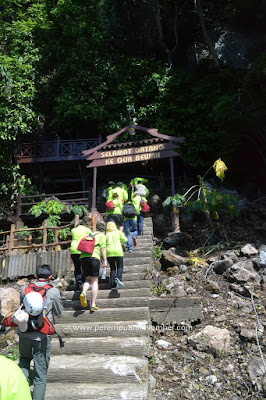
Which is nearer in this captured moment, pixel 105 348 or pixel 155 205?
pixel 105 348

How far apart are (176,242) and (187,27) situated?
44.4ft

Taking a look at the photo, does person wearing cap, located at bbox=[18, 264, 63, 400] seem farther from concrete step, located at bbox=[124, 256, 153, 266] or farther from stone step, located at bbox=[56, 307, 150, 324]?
concrete step, located at bbox=[124, 256, 153, 266]

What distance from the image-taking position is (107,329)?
5.08 metres

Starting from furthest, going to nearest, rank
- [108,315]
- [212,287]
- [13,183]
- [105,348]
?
[13,183] < [212,287] < [108,315] < [105,348]

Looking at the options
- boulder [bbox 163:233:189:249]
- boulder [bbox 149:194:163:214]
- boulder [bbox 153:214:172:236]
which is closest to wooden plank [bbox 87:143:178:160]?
boulder [bbox 149:194:163:214]

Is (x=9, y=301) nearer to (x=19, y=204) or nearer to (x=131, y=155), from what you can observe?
(x=131, y=155)

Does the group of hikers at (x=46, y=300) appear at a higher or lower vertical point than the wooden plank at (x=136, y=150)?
lower

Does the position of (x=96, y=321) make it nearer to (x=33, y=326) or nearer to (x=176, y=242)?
(x=33, y=326)

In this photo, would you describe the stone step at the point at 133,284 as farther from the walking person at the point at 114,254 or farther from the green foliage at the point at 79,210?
the green foliage at the point at 79,210

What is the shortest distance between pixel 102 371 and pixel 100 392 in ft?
1.05

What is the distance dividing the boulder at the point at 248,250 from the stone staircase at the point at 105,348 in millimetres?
2333

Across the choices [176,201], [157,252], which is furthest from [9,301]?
[176,201]

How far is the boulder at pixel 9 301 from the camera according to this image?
736 cm

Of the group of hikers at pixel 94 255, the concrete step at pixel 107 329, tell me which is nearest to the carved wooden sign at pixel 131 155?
the group of hikers at pixel 94 255
